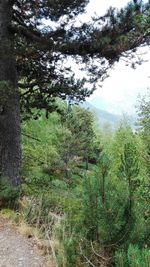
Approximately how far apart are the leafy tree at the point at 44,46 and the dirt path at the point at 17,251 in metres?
2.42

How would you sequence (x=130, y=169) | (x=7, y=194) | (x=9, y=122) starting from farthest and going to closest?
(x=9, y=122) < (x=7, y=194) < (x=130, y=169)

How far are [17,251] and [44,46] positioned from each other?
→ 4196 millimetres

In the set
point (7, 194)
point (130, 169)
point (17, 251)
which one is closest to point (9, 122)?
point (7, 194)

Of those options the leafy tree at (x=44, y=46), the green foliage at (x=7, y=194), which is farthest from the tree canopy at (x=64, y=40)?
the green foliage at (x=7, y=194)

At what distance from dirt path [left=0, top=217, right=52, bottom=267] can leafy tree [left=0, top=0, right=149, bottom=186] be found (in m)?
2.42

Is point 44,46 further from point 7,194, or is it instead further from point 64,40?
point 7,194

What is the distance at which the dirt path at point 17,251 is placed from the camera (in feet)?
17.1

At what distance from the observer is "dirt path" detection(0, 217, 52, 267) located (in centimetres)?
523

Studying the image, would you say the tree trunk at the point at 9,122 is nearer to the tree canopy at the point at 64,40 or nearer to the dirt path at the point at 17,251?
the tree canopy at the point at 64,40

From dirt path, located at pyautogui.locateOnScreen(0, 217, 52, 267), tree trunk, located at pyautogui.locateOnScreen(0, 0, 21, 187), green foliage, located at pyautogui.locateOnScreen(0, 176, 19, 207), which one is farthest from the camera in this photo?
tree trunk, located at pyautogui.locateOnScreen(0, 0, 21, 187)

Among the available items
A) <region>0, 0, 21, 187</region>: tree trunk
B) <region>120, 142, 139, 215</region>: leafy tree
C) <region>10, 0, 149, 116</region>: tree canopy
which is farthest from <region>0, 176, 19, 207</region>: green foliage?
<region>120, 142, 139, 215</region>: leafy tree

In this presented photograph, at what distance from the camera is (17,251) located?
5.67 metres

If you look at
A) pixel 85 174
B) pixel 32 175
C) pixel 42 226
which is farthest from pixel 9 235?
pixel 32 175

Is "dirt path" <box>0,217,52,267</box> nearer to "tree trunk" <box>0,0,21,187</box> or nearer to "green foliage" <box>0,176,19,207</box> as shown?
"green foliage" <box>0,176,19,207</box>
